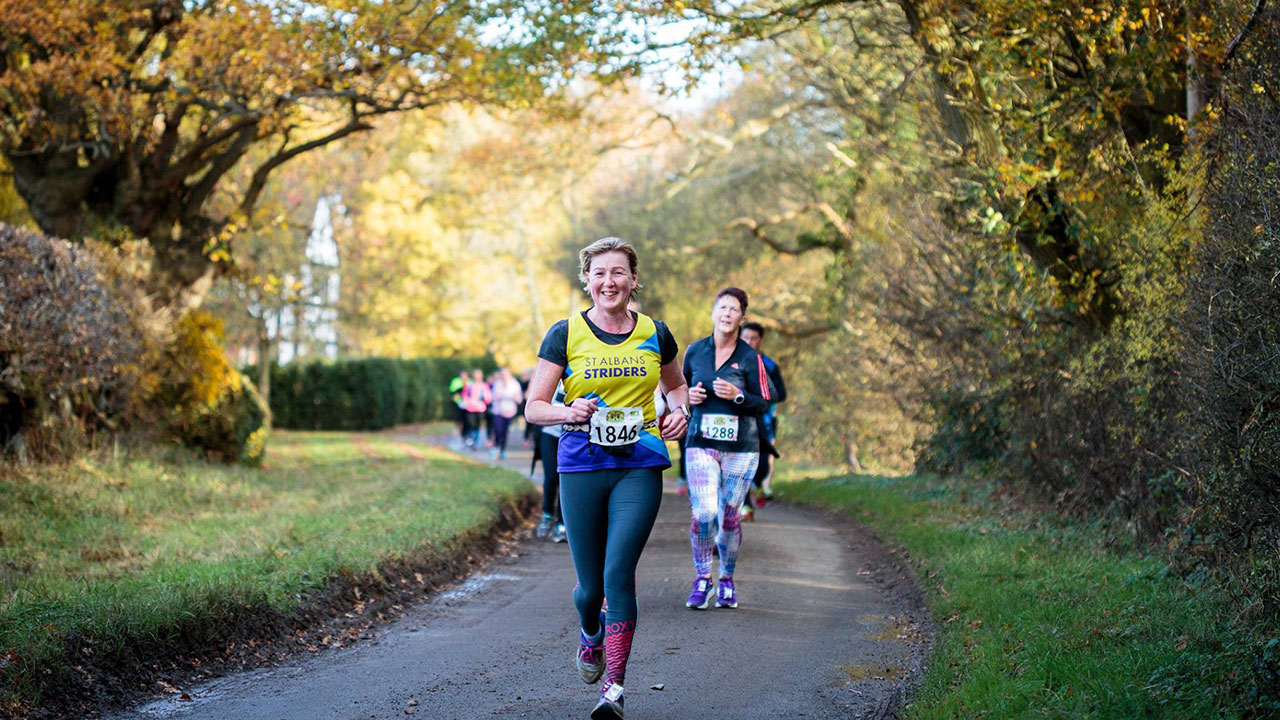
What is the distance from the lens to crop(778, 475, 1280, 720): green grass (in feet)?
16.6

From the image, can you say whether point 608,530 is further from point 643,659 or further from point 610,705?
point 643,659

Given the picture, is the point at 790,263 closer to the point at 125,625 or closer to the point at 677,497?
the point at 677,497

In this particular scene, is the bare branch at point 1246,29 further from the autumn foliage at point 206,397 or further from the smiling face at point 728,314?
the autumn foliage at point 206,397

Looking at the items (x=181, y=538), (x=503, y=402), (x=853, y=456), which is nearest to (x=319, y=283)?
(x=503, y=402)

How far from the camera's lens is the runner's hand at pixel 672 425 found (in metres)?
5.85

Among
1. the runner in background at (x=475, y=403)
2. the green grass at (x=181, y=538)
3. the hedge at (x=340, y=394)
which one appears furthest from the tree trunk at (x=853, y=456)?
the hedge at (x=340, y=394)

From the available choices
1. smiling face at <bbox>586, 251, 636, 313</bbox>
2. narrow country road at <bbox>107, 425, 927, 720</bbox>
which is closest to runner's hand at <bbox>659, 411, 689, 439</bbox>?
smiling face at <bbox>586, 251, 636, 313</bbox>

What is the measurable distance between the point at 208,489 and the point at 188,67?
6.13 m

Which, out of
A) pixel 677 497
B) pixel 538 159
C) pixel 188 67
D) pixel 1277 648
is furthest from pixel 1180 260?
pixel 538 159

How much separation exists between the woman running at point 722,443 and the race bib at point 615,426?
9.51 ft

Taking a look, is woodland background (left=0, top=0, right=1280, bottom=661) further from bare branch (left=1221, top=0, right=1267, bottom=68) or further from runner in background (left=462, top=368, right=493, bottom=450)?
runner in background (left=462, top=368, right=493, bottom=450)

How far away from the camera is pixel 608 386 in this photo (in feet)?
19.1

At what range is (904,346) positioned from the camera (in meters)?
17.6

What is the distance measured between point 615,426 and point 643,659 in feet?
6.47
